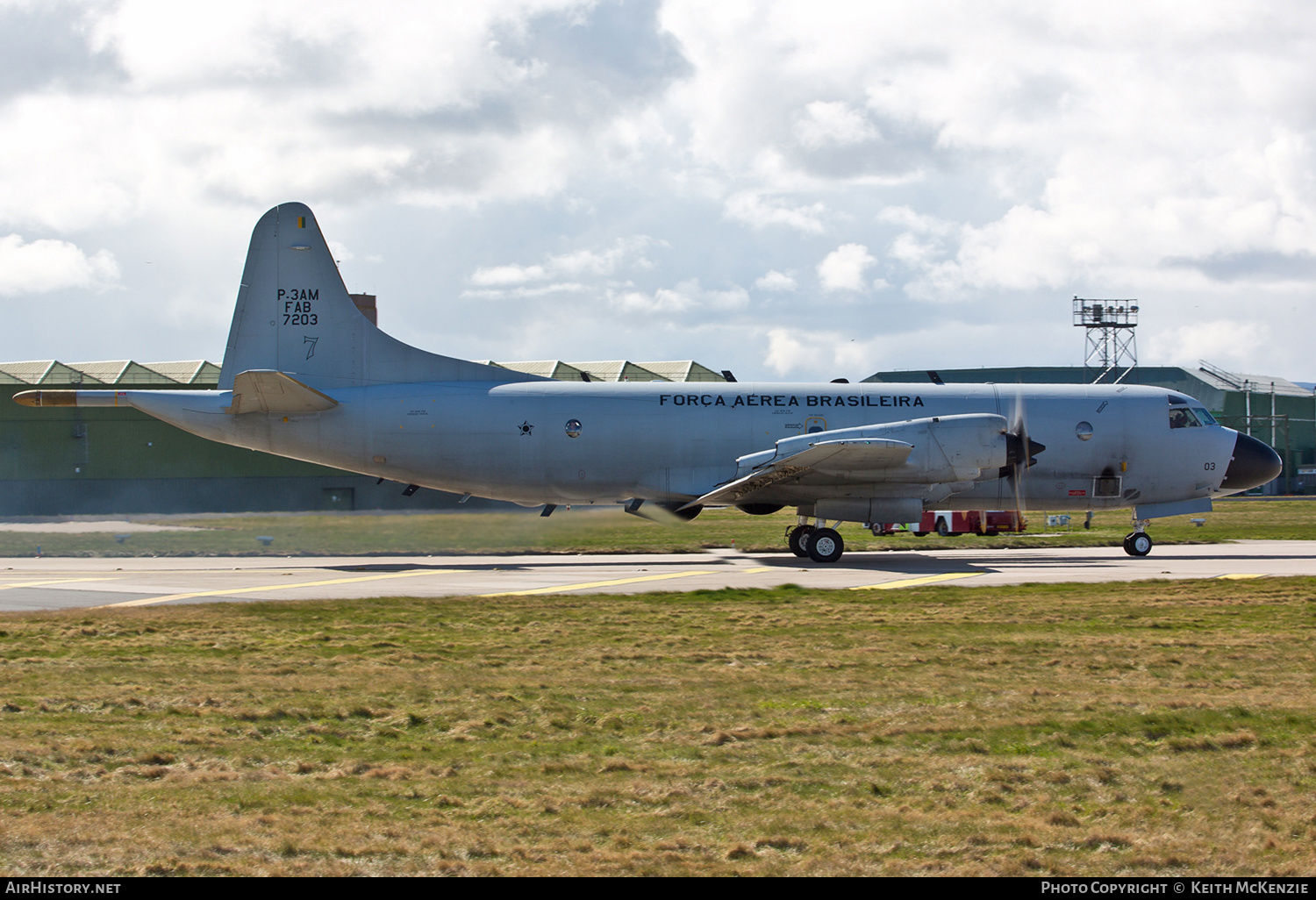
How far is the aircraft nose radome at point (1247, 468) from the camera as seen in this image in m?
30.1

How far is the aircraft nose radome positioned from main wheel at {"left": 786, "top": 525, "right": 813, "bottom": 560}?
12.0 meters

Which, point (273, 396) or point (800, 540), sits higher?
point (273, 396)

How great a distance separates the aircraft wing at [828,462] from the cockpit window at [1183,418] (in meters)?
8.74

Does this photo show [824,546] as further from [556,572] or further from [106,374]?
[106,374]

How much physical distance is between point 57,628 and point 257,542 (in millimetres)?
18378

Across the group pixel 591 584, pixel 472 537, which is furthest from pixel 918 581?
pixel 472 537

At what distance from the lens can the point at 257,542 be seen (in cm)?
3319

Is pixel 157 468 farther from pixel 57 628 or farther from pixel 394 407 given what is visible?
pixel 57 628

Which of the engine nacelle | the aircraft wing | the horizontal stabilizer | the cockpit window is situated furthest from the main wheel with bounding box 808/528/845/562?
the horizontal stabilizer

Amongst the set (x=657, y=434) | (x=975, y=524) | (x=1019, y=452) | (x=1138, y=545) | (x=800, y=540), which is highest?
(x=657, y=434)

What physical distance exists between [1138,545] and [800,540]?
9.81 metres

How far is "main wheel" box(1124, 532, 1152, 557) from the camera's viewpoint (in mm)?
29969

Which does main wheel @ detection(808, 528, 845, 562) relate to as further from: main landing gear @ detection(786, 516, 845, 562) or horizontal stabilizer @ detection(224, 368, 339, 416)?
horizontal stabilizer @ detection(224, 368, 339, 416)

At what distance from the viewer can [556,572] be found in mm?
25672
